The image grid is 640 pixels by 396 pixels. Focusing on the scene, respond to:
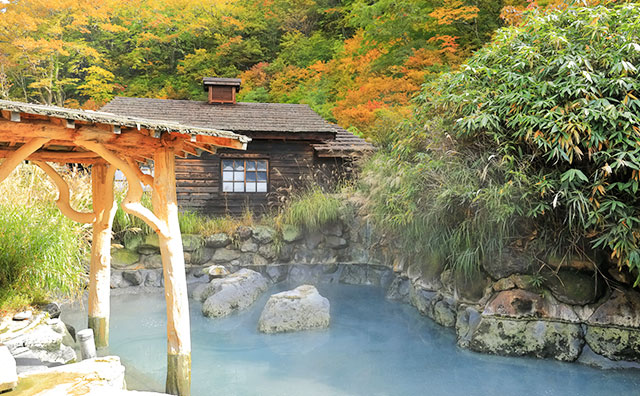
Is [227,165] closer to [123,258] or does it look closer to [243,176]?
[243,176]

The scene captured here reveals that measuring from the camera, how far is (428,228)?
6133 mm

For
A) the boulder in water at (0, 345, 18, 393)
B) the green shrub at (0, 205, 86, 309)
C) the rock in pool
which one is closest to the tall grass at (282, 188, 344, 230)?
the rock in pool

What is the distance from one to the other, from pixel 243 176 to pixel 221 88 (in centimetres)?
373

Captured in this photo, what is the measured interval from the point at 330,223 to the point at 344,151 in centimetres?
265

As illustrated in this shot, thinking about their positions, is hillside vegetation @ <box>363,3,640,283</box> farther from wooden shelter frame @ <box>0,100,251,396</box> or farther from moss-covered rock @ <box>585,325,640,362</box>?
wooden shelter frame @ <box>0,100,251,396</box>

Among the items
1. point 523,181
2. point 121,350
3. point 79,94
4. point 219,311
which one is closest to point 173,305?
point 121,350

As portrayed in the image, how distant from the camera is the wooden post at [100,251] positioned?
5.44m

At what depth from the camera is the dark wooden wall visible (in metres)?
11.2

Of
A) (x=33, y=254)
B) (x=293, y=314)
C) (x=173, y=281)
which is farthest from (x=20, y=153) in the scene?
(x=293, y=314)

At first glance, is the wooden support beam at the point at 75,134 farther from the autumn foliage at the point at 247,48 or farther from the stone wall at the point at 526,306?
the autumn foliage at the point at 247,48

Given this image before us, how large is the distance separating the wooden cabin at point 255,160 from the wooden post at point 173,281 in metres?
6.95

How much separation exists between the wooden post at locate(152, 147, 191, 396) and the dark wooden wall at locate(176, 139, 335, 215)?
698 cm

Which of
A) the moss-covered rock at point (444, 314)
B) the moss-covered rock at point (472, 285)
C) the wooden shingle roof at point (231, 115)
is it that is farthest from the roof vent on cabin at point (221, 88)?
the moss-covered rock at point (472, 285)

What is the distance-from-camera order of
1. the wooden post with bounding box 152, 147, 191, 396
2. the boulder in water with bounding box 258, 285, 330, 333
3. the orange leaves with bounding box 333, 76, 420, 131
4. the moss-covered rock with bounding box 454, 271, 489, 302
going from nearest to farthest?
the wooden post with bounding box 152, 147, 191, 396
the moss-covered rock with bounding box 454, 271, 489, 302
the boulder in water with bounding box 258, 285, 330, 333
the orange leaves with bounding box 333, 76, 420, 131
